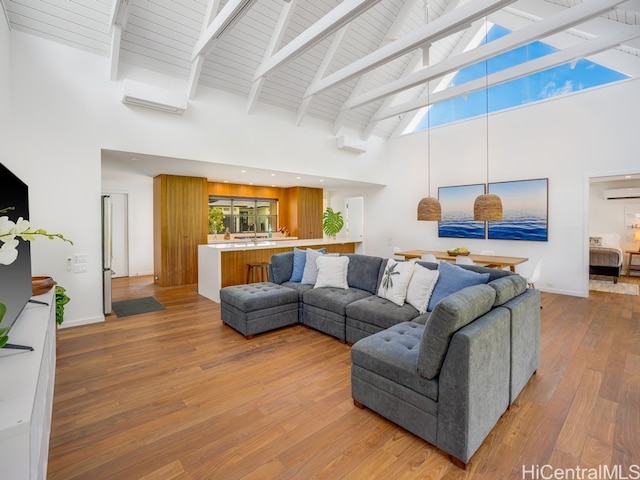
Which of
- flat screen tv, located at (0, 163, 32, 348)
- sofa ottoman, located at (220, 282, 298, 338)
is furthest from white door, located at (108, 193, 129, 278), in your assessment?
flat screen tv, located at (0, 163, 32, 348)

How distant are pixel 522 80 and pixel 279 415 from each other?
24.1 feet

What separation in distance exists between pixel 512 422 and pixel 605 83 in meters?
6.25

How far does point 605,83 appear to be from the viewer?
527 centimetres

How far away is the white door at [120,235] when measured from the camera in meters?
7.55

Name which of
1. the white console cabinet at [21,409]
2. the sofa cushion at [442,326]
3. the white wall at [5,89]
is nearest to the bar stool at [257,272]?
the white wall at [5,89]

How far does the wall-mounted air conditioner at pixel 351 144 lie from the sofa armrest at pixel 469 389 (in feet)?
19.3

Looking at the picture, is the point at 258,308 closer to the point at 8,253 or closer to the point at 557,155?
the point at 8,253

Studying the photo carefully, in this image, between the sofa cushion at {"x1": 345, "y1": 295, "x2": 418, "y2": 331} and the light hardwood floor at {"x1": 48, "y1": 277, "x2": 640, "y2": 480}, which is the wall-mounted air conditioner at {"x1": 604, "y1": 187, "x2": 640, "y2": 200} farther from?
the sofa cushion at {"x1": 345, "y1": 295, "x2": 418, "y2": 331}

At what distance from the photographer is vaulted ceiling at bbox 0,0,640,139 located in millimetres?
3615

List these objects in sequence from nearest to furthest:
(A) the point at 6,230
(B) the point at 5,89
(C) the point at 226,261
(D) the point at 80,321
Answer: (A) the point at 6,230 → (B) the point at 5,89 → (D) the point at 80,321 → (C) the point at 226,261

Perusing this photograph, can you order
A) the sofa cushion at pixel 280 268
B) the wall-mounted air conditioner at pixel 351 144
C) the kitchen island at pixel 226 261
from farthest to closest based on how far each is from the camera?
the wall-mounted air conditioner at pixel 351 144
the kitchen island at pixel 226 261
the sofa cushion at pixel 280 268

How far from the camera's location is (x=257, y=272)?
20.1ft

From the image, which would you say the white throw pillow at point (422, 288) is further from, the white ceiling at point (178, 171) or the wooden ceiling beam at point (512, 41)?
the white ceiling at point (178, 171)

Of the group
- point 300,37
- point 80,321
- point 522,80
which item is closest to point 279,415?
point 80,321
